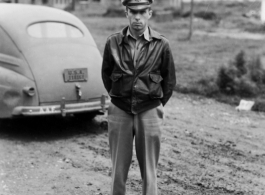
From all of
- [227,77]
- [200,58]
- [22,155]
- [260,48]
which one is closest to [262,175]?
[22,155]

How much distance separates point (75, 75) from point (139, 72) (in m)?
3.44

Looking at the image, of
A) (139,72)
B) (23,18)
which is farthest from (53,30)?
(139,72)

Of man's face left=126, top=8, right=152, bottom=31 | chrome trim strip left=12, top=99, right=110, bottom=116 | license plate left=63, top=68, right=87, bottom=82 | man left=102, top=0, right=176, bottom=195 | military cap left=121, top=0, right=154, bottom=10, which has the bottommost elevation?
chrome trim strip left=12, top=99, right=110, bottom=116

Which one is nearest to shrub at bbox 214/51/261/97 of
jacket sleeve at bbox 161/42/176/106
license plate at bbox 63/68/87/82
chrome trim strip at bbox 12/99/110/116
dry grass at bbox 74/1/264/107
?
dry grass at bbox 74/1/264/107

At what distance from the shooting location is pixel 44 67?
23.5ft

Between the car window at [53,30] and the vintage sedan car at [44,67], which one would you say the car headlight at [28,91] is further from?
the car window at [53,30]

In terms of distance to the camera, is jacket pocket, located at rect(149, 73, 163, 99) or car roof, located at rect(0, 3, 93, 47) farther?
car roof, located at rect(0, 3, 93, 47)

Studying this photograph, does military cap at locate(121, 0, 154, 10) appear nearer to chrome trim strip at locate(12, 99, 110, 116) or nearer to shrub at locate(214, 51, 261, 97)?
chrome trim strip at locate(12, 99, 110, 116)

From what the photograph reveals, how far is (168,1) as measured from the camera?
36.8 m

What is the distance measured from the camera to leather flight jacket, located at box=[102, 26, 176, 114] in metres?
3.96

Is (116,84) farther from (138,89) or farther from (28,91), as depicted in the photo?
(28,91)

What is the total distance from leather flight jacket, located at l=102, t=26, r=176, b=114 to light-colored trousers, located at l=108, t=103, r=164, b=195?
8 centimetres

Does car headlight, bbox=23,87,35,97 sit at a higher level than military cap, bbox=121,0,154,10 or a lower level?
lower

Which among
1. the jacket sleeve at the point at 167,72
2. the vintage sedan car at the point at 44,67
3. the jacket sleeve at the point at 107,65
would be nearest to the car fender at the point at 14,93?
the vintage sedan car at the point at 44,67
